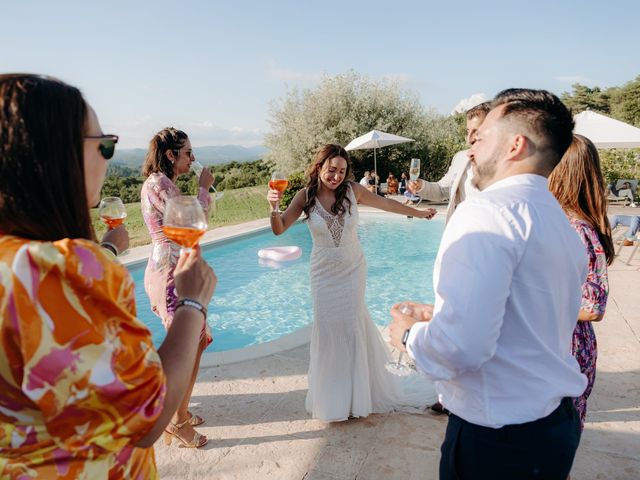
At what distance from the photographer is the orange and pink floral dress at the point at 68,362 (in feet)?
3.23

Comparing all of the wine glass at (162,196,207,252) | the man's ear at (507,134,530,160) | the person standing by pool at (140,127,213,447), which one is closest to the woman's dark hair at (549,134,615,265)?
the man's ear at (507,134,530,160)

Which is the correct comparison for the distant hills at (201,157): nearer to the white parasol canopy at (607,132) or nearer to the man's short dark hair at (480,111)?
the man's short dark hair at (480,111)

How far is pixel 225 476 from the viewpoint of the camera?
3.04 metres

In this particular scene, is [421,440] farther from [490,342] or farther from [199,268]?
[199,268]

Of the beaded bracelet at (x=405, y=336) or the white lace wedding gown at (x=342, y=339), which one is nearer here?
the beaded bracelet at (x=405, y=336)

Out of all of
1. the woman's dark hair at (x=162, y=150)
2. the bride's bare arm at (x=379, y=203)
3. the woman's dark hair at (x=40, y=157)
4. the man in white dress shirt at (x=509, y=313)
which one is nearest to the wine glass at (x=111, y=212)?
the woman's dark hair at (x=162, y=150)

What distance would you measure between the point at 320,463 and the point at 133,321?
2.53 metres

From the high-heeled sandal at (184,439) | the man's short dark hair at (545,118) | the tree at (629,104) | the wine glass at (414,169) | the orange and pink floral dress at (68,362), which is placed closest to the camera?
the orange and pink floral dress at (68,362)

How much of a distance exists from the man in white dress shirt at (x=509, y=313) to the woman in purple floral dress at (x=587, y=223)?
0.80 m

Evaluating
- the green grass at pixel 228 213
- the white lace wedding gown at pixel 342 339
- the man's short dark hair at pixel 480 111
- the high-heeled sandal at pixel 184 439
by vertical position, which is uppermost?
the man's short dark hair at pixel 480 111

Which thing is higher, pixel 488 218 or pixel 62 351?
pixel 488 218

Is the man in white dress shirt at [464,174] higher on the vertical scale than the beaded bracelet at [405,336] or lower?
higher

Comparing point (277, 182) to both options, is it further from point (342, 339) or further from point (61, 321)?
point (61, 321)

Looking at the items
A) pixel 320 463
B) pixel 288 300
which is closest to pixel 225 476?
pixel 320 463
